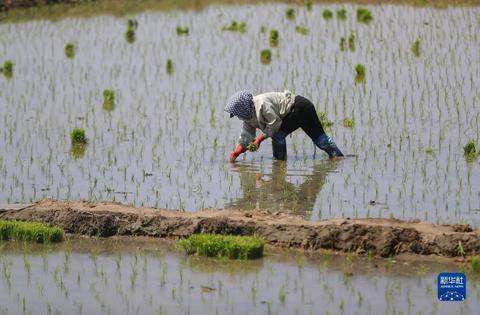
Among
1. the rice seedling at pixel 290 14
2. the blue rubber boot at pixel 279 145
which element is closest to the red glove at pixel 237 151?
the blue rubber boot at pixel 279 145

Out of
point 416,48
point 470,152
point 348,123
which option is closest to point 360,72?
point 416,48

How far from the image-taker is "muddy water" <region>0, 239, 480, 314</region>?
19.0 ft

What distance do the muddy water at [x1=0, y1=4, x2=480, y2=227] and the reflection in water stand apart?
0.06ft

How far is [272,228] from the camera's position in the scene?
275 inches

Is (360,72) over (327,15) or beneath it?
beneath

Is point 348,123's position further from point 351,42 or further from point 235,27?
point 235,27

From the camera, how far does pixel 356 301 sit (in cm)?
582

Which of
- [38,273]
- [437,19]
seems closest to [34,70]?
[437,19]

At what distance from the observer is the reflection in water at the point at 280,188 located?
26.0 ft

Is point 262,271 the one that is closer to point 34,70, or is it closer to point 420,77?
point 420,77

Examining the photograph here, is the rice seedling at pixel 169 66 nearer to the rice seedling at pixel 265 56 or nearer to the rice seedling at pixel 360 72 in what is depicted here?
the rice seedling at pixel 265 56

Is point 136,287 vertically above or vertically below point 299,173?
below

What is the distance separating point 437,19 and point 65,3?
7601 millimetres

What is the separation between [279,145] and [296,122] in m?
0.25
